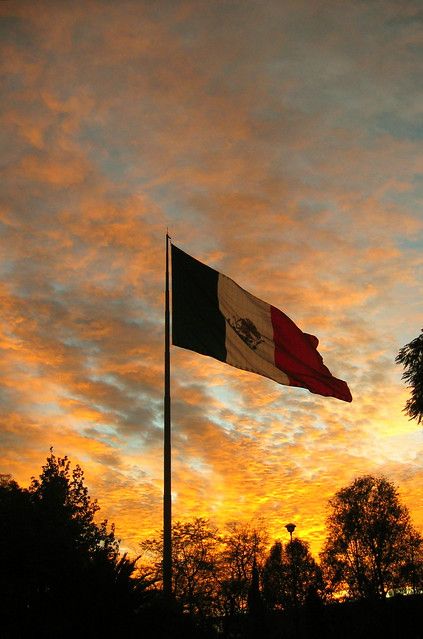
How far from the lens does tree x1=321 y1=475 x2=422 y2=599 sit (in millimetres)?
61375

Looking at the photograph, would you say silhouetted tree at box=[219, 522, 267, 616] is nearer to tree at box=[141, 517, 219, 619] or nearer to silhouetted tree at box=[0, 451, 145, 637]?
tree at box=[141, 517, 219, 619]

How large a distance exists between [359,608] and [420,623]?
34.6 feet

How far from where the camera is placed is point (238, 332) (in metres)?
14.9

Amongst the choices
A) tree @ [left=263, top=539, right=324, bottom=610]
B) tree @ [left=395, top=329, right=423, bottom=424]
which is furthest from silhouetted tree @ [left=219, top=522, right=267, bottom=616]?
tree @ [left=395, top=329, right=423, bottom=424]

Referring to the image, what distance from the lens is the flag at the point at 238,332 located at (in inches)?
528

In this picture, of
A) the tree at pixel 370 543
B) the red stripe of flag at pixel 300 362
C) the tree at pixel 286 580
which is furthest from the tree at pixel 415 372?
the tree at pixel 286 580

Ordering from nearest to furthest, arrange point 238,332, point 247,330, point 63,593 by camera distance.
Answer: point 63,593 < point 238,332 < point 247,330

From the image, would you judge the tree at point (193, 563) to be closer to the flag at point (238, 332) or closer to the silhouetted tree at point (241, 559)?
the silhouetted tree at point (241, 559)

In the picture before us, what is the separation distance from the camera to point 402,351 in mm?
28078

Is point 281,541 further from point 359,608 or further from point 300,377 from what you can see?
point 300,377

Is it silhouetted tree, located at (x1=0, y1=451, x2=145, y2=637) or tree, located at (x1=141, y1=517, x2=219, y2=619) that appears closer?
silhouetted tree, located at (x1=0, y1=451, x2=145, y2=637)

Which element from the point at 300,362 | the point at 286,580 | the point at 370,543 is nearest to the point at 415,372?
the point at 300,362

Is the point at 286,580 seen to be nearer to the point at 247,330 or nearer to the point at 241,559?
the point at 241,559

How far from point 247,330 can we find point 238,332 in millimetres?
402
